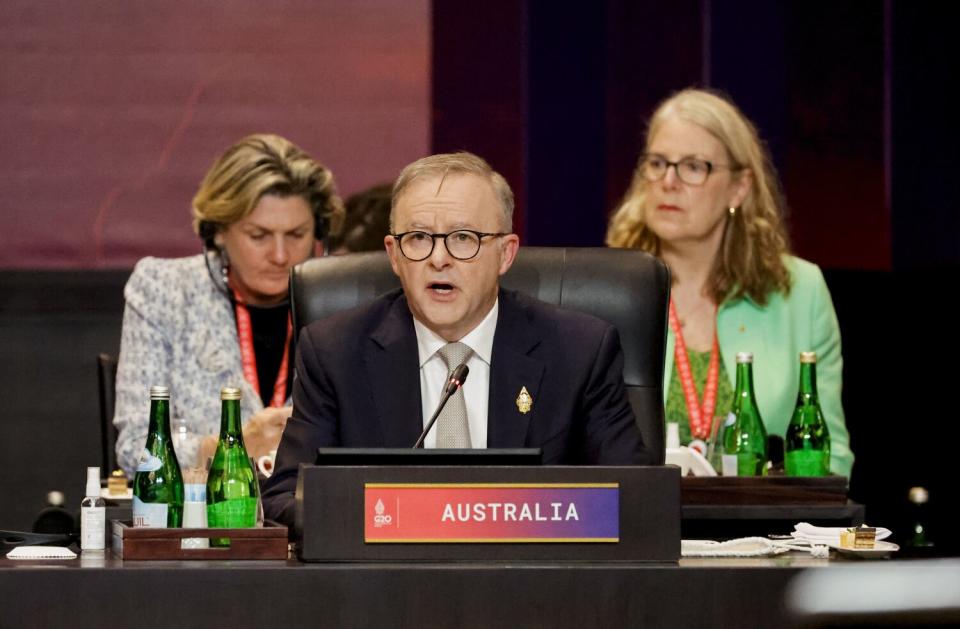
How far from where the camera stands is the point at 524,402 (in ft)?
8.54

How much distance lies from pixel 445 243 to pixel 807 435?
1.03 metres

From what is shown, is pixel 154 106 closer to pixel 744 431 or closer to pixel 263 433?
pixel 263 433

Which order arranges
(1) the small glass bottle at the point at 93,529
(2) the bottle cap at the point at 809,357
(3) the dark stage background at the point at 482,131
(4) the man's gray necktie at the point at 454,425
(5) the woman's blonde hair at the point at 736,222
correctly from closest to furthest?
(1) the small glass bottle at the point at 93,529
(4) the man's gray necktie at the point at 454,425
(2) the bottle cap at the point at 809,357
(5) the woman's blonde hair at the point at 736,222
(3) the dark stage background at the point at 482,131

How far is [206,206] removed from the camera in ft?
12.3

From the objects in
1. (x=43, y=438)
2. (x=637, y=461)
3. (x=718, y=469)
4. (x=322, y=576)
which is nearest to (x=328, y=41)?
(x=43, y=438)

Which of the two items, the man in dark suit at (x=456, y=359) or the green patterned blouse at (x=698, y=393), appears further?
the green patterned blouse at (x=698, y=393)

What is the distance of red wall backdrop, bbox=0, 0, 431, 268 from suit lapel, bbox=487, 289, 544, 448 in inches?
81.6

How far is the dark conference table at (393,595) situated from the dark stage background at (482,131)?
281 centimetres

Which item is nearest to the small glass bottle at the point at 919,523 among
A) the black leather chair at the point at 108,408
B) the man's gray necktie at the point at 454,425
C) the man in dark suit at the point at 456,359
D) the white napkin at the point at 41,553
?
the man in dark suit at the point at 456,359

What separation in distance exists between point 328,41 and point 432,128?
1.33 feet

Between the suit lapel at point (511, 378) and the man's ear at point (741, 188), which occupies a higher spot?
the man's ear at point (741, 188)

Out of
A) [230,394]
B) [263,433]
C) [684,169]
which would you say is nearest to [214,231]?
[263,433]

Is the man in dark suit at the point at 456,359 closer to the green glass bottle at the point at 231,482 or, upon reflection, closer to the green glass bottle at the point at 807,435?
the green glass bottle at the point at 231,482

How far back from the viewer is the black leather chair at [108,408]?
3.75 metres
